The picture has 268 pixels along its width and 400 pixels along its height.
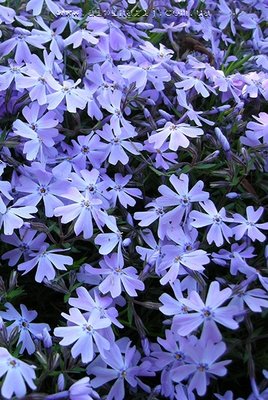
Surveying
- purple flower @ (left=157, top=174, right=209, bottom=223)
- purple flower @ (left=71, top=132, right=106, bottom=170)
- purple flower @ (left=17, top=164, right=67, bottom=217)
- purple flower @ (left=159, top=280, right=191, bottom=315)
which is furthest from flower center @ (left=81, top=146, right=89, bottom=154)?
purple flower @ (left=159, top=280, right=191, bottom=315)

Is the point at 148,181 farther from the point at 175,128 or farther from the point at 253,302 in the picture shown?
the point at 253,302

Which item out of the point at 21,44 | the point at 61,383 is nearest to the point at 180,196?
the point at 61,383

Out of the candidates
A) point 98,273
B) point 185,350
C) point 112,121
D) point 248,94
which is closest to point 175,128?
point 112,121

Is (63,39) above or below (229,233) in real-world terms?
above

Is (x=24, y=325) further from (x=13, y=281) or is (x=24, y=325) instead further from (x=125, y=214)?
(x=125, y=214)

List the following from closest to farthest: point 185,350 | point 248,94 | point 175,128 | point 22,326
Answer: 1. point 185,350
2. point 22,326
3. point 175,128
4. point 248,94

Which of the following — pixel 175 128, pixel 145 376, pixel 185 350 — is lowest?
pixel 145 376
